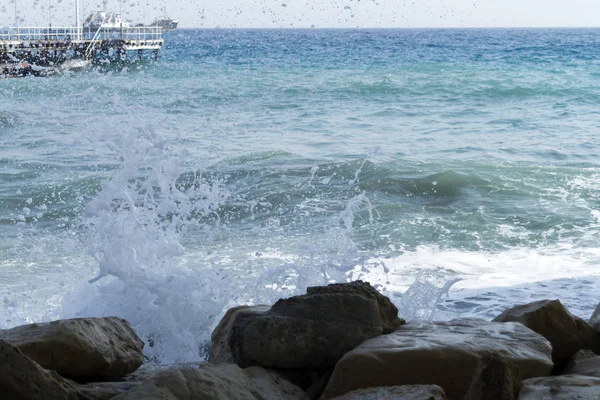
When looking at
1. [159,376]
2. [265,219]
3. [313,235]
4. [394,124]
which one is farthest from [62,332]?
[394,124]

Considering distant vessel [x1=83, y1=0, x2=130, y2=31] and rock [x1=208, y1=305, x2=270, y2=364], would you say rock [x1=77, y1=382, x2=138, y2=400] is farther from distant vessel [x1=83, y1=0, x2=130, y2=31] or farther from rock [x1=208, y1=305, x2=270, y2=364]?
distant vessel [x1=83, y1=0, x2=130, y2=31]

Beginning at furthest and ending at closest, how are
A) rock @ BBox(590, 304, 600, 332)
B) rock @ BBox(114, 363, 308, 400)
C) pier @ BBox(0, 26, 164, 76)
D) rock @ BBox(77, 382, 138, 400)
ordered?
1. pier @ BBox(0, 26, 164, 76)
2. rock @ BBox(590, 304, 600, 332)
3. rock @ BBox(77, 382, 138, 400)
4. rock @ BBox(114, 363, 308, 400)

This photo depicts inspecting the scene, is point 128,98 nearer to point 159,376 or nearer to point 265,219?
point 265,219

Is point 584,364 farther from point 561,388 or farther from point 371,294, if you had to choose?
point 371,294

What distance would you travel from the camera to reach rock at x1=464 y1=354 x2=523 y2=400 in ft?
8.01

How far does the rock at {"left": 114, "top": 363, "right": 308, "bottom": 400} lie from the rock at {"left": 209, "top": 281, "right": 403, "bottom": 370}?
0.63 feet

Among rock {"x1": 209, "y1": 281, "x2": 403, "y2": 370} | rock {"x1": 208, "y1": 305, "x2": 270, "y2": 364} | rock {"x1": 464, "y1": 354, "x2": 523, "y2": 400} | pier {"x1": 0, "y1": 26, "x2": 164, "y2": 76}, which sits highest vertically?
rock {"x1": 464, "y1": 354, "x2": 523, "y2": 400}

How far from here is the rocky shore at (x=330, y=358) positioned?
251 cm

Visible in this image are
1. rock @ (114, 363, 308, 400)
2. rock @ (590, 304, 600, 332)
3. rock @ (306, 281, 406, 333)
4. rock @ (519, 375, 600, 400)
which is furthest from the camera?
rock @ (590, 304, 600, 332)

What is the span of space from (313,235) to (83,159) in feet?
16.1

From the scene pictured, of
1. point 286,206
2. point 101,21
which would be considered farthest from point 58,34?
point 286,206

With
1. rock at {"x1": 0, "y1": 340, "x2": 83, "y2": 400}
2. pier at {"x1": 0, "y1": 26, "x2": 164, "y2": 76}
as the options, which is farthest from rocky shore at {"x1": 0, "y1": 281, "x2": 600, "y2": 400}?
pier at {"x1": 0, "y1": 26, "x2": 164, "y2": 76}

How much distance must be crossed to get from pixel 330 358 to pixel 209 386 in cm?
70

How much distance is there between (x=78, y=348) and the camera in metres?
3.05
